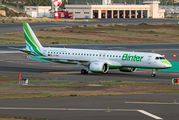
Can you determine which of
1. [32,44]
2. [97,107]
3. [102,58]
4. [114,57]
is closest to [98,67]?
[102,58]

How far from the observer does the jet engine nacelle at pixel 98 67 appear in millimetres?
52059

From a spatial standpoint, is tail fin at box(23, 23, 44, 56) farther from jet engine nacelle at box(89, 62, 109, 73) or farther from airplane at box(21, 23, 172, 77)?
jet engine nacelle at box(89, 62, 109, 73)

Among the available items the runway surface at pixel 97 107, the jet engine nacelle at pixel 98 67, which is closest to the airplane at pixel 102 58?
the jet engine nacelle at pixel 98 67

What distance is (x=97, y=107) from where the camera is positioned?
81.0 ft

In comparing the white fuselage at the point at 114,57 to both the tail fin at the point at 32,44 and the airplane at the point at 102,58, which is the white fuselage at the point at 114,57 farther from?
the tail fin at the point at 32,44

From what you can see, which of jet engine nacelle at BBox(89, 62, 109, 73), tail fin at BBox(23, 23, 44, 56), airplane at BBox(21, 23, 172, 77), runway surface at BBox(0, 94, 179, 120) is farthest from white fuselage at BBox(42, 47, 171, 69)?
runway surface at BBox(0, 94, 179, 120)

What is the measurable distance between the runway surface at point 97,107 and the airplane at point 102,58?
2076cm

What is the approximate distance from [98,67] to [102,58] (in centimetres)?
226

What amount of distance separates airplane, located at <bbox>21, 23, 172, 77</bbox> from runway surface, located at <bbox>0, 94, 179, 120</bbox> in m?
20.8

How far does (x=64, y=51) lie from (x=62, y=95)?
26531mm

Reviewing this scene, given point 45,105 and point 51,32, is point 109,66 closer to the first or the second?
point 45,105

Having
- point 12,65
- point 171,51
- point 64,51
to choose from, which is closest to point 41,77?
point 64,51

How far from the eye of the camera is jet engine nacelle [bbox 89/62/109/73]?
52.1m

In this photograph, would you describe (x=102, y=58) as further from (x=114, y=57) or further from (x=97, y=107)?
(x=97, y=107)
